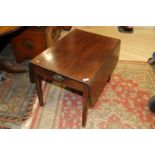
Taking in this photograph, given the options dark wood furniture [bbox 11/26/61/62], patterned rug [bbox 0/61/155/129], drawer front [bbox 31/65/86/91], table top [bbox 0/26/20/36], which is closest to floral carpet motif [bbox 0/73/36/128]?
patterned rug [bbox 0/61/155/129]

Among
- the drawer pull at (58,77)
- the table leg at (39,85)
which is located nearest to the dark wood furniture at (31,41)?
the table leg at (39,85)

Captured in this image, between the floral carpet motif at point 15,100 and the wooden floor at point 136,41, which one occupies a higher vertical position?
the floral carpet motif at point 15,100

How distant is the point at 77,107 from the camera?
1.62 metres

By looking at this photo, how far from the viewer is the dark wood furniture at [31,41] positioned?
1878 mm

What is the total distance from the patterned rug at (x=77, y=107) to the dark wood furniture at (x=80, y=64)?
0.44ft

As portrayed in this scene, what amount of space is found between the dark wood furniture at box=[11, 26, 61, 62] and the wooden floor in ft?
3.29

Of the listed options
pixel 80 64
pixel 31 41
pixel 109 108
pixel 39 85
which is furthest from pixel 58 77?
pixel 31 41

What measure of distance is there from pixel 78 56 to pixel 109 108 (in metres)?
0.59

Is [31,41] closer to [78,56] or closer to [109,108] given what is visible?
[78,56]

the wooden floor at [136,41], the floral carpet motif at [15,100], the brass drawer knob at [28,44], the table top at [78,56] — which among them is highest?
the table top at [78,56]

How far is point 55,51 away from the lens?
1.40m

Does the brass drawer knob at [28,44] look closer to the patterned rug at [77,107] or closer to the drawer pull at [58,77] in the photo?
the patterned rug at [77,107]

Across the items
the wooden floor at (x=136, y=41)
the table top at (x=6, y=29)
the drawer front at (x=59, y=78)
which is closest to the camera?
the drawer front at (x=59, y=78)
